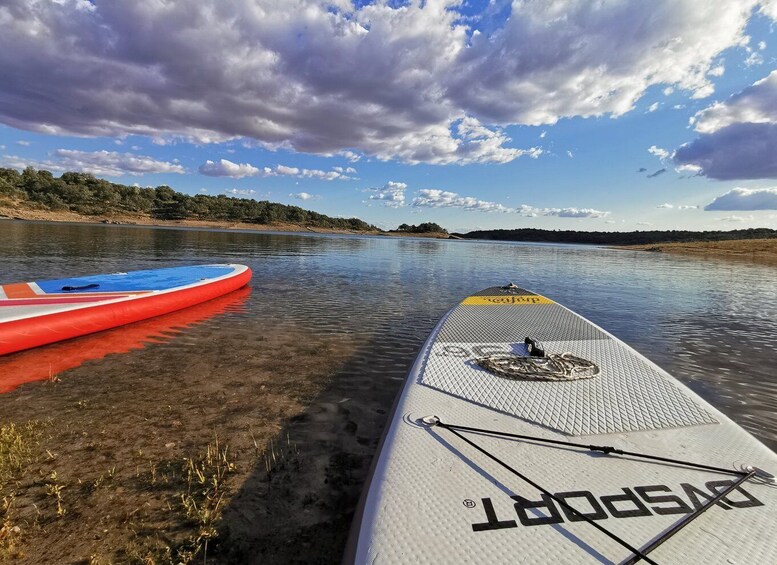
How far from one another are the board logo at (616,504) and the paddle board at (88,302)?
8.62m

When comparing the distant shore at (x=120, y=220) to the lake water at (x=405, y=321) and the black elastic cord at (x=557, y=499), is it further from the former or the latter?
the black elastic cord at (x=557, y=499)

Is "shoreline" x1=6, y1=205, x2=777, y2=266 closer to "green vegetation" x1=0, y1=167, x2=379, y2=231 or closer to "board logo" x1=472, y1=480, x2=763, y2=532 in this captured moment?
"green vegetation" x1=0, y1=167, x2=379, y2=231

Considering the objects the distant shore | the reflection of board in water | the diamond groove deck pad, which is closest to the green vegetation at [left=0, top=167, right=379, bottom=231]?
the distant shore

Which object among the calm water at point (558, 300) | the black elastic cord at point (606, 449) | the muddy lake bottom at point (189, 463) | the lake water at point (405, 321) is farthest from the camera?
the calm water at point (558, 300)

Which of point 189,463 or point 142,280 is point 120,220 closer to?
point 142,280

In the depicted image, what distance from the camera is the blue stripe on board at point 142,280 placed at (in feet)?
32.4

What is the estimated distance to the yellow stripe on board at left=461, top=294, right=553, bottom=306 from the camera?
9.90 m

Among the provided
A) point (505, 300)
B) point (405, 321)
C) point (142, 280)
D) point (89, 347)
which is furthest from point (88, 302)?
point (505, 300)

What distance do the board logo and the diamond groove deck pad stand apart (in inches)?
34.4

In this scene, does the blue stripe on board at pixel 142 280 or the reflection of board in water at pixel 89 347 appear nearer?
the reflection of board in water at pixel 89 347

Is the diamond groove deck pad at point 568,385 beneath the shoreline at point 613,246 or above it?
beneath

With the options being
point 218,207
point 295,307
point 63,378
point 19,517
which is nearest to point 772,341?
point 295,307

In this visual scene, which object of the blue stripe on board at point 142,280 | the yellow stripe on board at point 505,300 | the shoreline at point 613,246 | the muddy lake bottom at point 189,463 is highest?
the shoreline at point 613,246

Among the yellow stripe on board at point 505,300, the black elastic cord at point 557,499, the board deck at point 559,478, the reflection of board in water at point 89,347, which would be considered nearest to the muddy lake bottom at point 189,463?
the reflection of board in water at point 89,347
